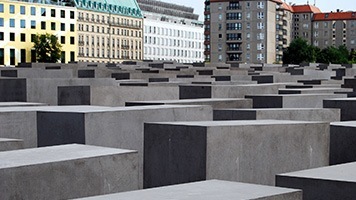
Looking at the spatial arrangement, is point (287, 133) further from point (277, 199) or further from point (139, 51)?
point (139, 51)

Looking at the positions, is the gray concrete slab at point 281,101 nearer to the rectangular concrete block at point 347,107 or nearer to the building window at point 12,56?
the rectangular concrete block at point 347,107

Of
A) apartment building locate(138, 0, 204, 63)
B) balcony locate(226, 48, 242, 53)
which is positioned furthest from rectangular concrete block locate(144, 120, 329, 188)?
balcony locate(226, 48, 242, 53)

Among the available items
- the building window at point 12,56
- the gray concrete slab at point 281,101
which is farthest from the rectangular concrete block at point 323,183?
the building window at point 12,56

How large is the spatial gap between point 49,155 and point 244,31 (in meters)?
112

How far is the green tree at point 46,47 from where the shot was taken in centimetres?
8119

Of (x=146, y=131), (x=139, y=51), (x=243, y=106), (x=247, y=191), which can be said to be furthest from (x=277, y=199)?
(x=139, y=51)

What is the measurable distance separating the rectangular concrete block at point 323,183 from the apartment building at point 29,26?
77.0m

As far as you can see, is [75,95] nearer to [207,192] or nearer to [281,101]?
[281,101]

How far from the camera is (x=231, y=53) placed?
118 meters

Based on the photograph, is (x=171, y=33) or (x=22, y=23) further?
(x=171, y=33)

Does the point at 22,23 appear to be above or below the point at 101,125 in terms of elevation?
above

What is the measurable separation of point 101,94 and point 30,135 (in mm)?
3105

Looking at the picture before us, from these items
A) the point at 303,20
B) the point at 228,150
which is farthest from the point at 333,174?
the point at 303,20

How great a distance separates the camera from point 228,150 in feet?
20.8
